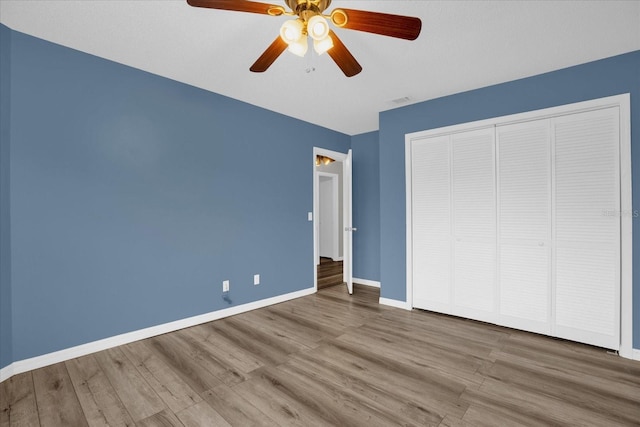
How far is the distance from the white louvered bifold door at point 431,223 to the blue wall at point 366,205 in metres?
1.21

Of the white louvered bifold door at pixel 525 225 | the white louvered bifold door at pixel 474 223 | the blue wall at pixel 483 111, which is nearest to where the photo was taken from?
the blue wall at pixel 483 111

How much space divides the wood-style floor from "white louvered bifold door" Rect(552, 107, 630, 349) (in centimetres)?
24

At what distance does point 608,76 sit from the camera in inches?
101

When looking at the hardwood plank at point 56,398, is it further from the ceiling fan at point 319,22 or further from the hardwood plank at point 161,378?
the ceiling fan at point 319,22

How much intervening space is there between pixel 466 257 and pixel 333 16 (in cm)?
284

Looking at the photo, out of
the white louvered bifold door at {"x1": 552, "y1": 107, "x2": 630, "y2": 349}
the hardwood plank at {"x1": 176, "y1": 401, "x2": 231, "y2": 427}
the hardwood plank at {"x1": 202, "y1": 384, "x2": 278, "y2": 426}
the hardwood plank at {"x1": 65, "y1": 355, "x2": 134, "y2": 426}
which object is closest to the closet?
the white louvered bifold door at {"x1": 552, "y1": 107, "x2": 630, "y2": 349}

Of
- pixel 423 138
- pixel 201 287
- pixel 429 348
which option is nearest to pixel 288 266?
pixel 201 287

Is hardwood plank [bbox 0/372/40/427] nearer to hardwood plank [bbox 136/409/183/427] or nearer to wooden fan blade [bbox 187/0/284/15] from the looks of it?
hardwood plank [bbox 136/409/183/427]

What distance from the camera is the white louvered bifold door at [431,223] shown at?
3.44 m

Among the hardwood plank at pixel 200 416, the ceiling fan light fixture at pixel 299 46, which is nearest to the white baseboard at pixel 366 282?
the hardwood plank at pixel 200 416

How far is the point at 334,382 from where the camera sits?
2107 millimetres

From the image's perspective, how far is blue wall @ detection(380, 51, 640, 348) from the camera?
2.46 metres

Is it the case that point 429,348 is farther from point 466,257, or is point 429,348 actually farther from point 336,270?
point 336,270

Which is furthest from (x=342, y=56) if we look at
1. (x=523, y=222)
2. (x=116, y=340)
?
(x=116, y=340)
